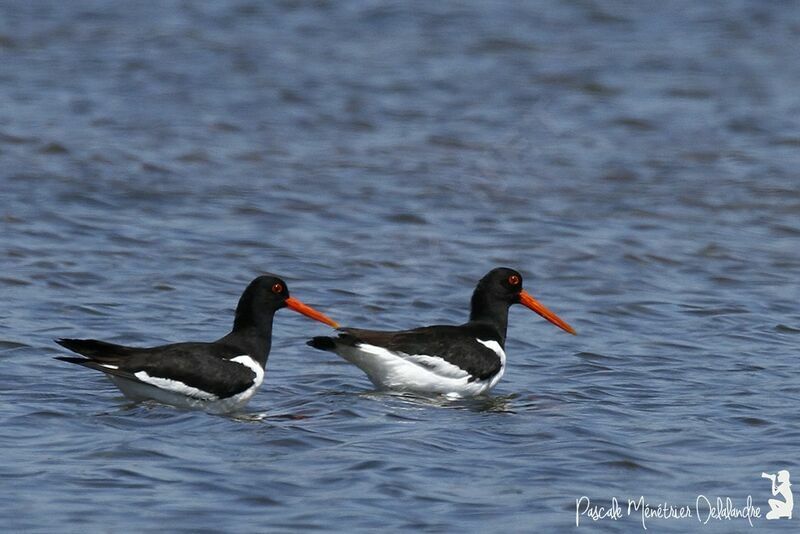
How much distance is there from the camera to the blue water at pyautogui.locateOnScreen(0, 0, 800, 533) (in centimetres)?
804

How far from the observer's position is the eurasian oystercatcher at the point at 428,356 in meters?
10.1

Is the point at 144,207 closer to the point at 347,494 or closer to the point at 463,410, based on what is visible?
the point at 463,410

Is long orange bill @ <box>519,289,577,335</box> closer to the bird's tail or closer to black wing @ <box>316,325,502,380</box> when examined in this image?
black wing @ <box>316,325,502,380</box>

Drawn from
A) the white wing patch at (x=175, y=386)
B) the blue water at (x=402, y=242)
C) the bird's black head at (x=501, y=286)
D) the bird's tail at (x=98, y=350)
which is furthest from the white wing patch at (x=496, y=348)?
the bird's tail at (x=98, y=350)

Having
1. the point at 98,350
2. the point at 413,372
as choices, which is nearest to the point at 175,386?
the point at 98,350

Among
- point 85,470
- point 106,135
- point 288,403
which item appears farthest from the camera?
point 106,135

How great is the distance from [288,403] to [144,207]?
5.85m

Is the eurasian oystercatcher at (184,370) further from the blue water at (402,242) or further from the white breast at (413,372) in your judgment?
the white breast at (413,372)

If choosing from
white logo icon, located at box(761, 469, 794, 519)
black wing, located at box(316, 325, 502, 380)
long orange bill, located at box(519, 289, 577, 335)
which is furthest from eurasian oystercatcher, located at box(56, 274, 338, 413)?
white logo icon, located at box(761, 469, 794, 519)

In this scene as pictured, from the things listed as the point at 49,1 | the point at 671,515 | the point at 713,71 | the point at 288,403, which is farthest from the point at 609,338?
the point at 49,1

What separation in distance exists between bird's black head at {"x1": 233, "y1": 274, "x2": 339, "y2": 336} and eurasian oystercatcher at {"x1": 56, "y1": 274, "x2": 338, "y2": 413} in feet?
0.99

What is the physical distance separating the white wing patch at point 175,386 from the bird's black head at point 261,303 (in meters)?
0.95

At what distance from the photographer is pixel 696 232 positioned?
15281 mm

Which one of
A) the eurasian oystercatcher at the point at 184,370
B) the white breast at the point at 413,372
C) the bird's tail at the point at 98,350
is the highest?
the bird's tail at the point at 98,350
